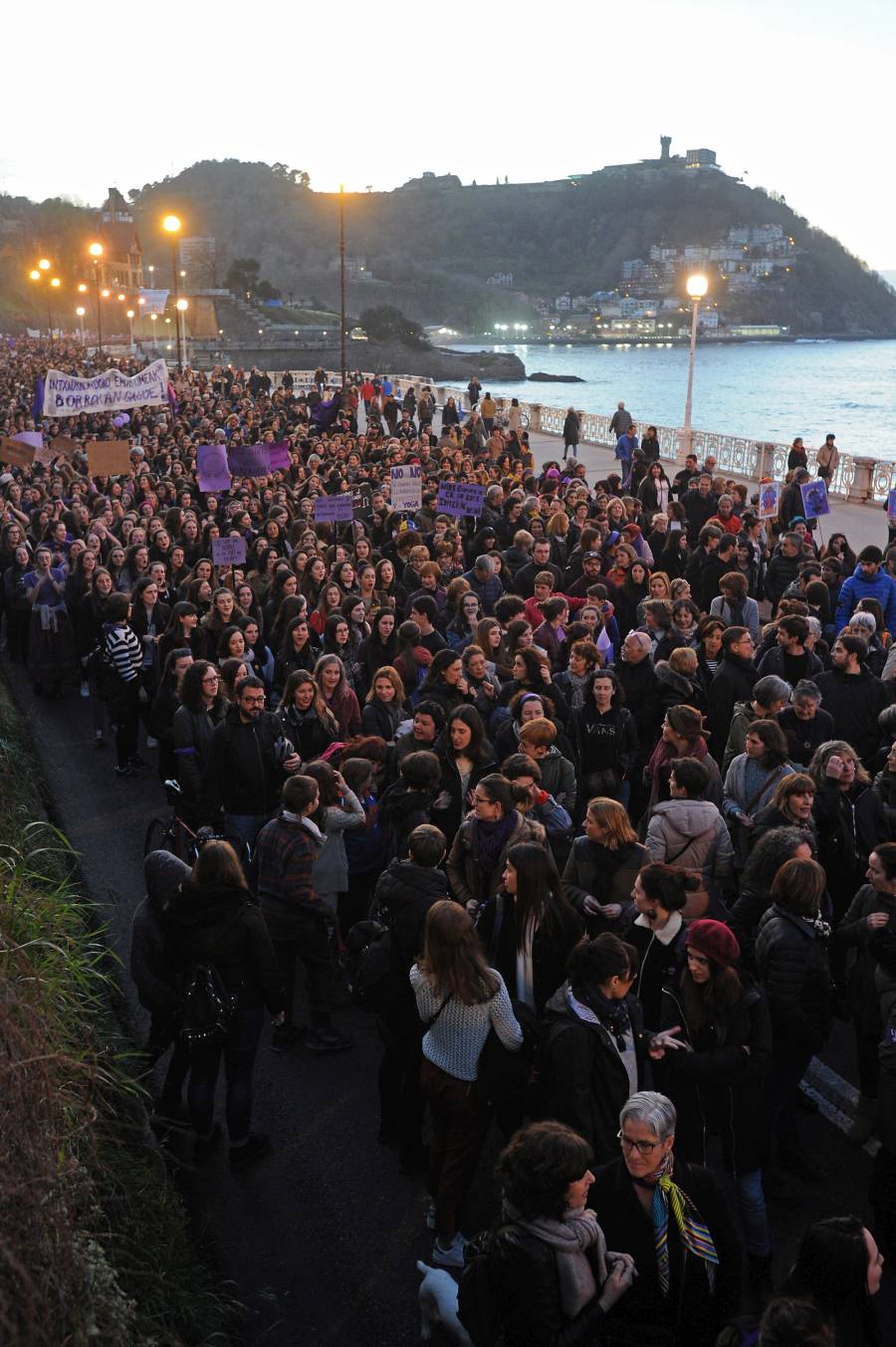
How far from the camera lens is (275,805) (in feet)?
25.1

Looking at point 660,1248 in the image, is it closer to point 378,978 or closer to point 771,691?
point 378,978

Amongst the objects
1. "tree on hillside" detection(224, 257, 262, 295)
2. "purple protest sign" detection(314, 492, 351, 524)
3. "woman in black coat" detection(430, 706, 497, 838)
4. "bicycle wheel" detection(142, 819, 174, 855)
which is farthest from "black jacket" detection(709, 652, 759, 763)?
"tree on hillside" detection(224, 257, 262, 295)

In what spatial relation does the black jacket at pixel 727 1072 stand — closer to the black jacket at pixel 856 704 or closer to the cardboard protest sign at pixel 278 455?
the black jacket at pixel 856 704

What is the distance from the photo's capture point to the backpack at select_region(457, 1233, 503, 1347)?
10.7 feet

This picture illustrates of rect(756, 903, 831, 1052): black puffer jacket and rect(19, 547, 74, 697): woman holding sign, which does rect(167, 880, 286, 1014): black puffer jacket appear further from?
rect(19, 547, 74, 697): woman holding sign

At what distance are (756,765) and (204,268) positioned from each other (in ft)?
544

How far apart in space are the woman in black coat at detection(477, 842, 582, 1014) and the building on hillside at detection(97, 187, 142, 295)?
12469cm

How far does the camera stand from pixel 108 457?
1734 centimetres

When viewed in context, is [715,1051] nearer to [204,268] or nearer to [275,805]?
[275,805]

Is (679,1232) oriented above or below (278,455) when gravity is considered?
below

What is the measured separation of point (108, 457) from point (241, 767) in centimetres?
1138

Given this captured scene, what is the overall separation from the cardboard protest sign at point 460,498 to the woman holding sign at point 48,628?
482 centimetres

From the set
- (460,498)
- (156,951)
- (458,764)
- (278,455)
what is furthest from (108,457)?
(156,951)

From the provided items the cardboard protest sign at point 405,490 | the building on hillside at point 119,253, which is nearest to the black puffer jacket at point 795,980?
the cardboard protest sign at point 405,490
